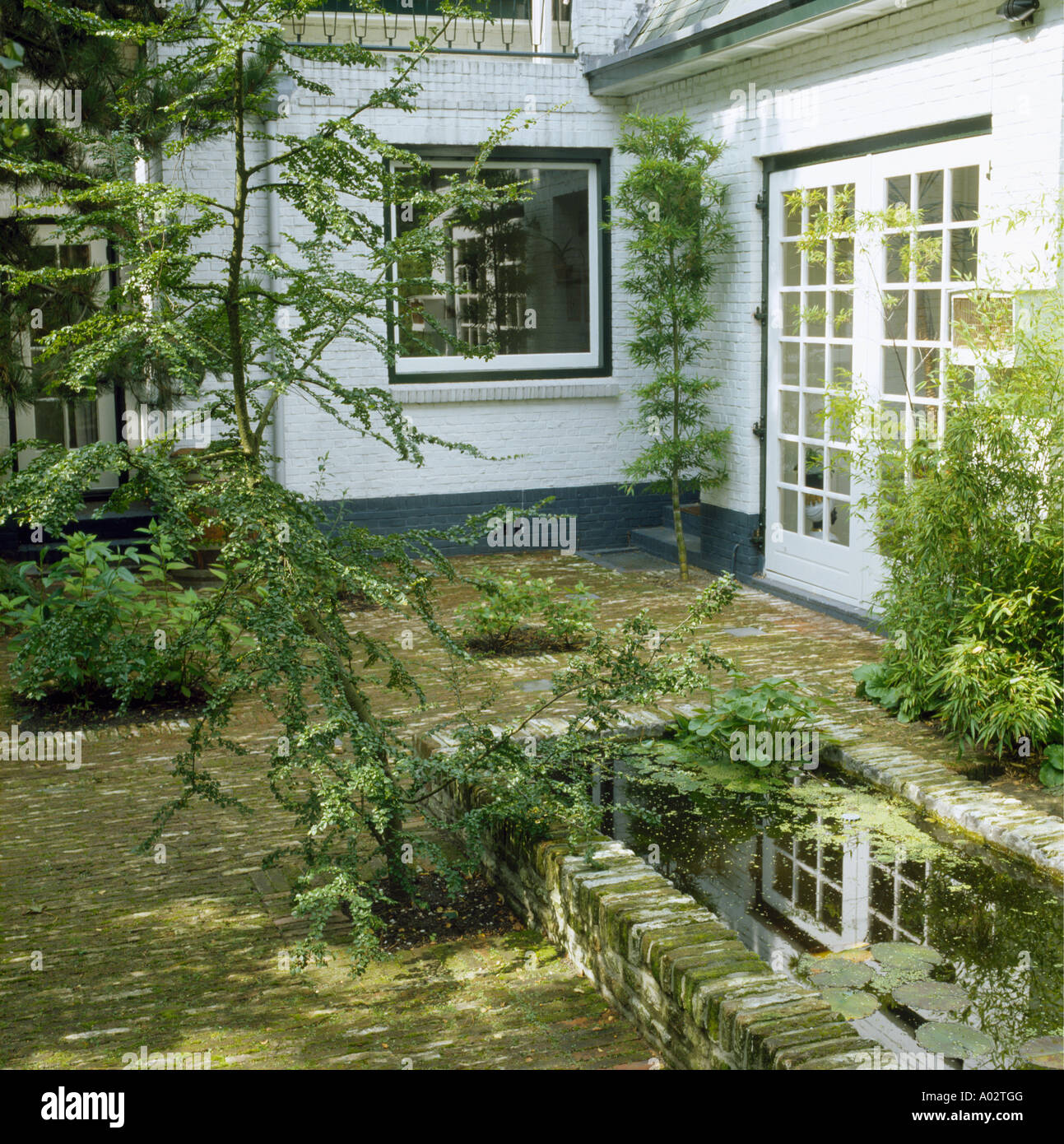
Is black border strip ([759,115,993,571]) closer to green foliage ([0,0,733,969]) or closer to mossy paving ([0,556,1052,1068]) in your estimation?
mossy paving ([0,556,1052,1068])

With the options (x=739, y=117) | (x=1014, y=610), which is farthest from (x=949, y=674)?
(x=739, y=117)

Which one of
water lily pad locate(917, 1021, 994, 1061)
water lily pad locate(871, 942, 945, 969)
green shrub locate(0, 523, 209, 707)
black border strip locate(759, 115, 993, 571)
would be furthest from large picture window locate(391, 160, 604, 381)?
water lily pad locate(917, 1021, 994, 1061)

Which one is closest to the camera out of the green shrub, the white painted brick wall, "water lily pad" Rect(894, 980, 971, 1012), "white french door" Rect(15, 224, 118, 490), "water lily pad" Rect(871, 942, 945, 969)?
"water lily pad" Rect(894, 980, 971, 1012)

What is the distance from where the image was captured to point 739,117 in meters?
9.81

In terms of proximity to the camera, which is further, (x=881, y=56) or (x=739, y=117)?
(x=739, y=117)

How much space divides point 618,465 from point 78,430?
5005mm

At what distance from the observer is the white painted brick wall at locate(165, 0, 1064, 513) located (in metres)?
7.03

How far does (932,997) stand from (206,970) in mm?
2220

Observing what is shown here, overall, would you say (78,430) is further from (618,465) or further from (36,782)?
(36,782)

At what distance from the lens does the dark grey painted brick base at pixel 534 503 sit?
11.4 metres

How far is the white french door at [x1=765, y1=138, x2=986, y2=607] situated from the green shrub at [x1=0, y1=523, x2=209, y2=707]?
12.6ft

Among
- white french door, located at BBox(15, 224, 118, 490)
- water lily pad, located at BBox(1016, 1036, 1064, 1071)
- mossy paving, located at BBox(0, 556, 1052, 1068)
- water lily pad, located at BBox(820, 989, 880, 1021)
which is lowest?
mossy paving, located at BBox(0, 556, 1052, 1068)

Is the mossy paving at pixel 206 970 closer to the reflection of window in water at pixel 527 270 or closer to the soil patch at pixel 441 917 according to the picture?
the soil patch at pixel 441 917

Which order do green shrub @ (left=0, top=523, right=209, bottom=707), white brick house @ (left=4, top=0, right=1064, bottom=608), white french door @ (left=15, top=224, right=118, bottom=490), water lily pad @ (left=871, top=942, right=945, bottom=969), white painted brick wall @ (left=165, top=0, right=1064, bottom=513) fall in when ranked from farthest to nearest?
white french door @ (left=15, top=224, right=118, bottom=490) → white brick house @ (left=4, top=0, right=1064, bottom=608) → white painted brick wall @ (left=165, top=0, right=1064, bottom=513) → green shrub @ (left=0, top=523, right=209, bottom=707) → water lily pad @ (left=871, top=942, right=945, bottom=969)
